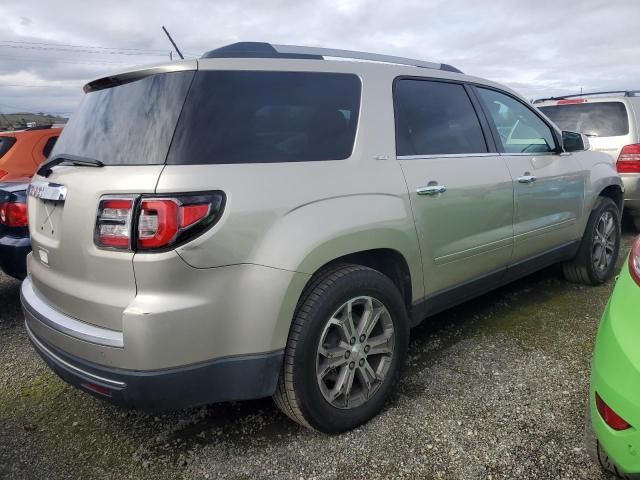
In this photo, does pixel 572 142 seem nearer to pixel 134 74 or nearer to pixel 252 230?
pixel 252 230

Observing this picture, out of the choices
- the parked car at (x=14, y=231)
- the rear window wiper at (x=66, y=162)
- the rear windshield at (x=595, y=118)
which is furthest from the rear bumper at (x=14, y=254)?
the rear windshield at (x=595, y=118)

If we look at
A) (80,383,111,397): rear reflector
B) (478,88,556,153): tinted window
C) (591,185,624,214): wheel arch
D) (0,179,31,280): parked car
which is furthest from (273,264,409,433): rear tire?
(591,185,624,214): wheel arch

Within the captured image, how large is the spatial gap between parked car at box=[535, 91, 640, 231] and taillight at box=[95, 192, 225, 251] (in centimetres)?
558

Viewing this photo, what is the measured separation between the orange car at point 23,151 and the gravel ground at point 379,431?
10.6 feet

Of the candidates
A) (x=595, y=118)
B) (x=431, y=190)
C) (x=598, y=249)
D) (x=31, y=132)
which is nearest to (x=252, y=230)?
(x=431, y=190)

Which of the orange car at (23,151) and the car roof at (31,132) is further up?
the car roof at (31,132)

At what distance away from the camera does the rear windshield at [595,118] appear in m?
6.05

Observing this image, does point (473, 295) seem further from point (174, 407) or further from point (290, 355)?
point (174, 407)

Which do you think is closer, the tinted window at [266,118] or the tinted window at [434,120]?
the tinted window at [266,118]

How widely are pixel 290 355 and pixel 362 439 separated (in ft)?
1.95

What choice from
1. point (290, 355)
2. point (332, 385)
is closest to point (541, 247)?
point (332, 385)

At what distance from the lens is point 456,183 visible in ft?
9.38

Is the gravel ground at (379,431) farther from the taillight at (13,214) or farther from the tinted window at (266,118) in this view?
the tinted window at (266,118)

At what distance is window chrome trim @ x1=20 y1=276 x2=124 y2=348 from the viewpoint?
1.93m
